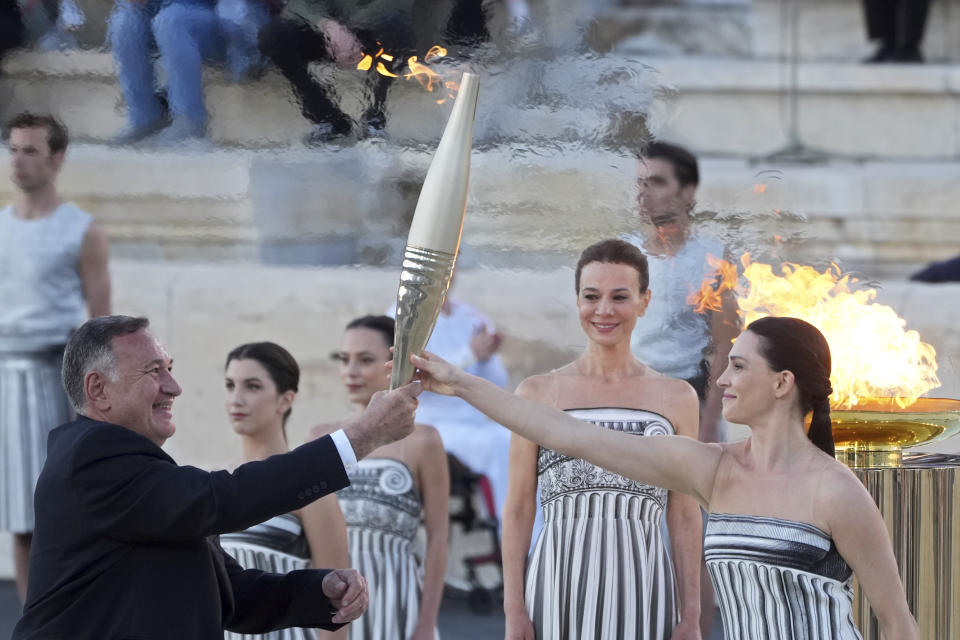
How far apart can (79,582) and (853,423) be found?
1.90 meters

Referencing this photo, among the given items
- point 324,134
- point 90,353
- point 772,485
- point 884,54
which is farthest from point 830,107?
point 90,353

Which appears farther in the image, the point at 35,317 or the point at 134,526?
the point at 35,317

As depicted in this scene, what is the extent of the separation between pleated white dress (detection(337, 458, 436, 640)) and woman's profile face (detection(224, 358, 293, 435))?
32cm

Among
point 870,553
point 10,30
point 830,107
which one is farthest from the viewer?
point 830,107

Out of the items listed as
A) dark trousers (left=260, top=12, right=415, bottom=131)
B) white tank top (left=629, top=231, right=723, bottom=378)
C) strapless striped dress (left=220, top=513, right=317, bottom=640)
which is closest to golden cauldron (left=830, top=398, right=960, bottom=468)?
white tank top (left=629, top=231, right=723, bottom=378)

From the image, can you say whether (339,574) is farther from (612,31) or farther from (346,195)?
(612,31)

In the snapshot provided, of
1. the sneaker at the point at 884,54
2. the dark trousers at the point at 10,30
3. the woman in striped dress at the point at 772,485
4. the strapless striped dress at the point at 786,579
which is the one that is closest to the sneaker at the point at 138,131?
the dark trousers at the point at 10,30

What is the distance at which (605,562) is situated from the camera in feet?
12.8

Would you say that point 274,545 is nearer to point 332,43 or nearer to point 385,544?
point 385,544

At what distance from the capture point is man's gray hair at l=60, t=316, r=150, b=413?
3033 millimetres

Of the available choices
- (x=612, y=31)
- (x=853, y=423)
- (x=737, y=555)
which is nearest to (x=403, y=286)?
(x=737, y=555)

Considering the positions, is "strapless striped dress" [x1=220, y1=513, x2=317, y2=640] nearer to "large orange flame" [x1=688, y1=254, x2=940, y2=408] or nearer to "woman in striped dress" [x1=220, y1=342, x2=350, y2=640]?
"woman in striped dress" [x1=220, y1=342, x2=350, y2=640]

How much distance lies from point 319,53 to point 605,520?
2.77 metres

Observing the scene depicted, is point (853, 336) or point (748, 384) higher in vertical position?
point (853, 336)
